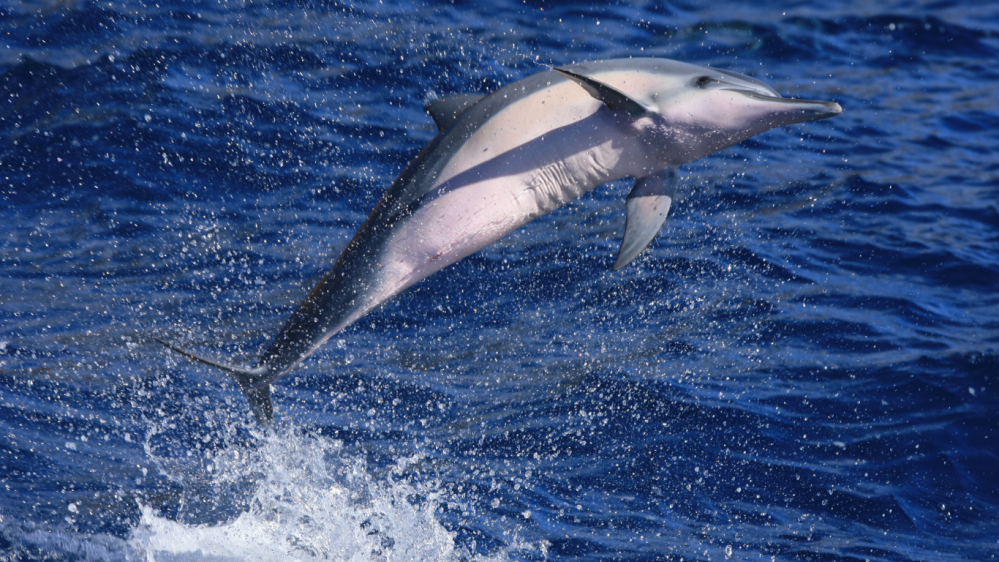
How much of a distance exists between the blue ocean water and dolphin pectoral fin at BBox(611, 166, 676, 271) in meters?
1.74

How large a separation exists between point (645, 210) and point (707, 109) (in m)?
0.51

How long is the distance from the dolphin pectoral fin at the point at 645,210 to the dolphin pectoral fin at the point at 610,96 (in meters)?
0.39

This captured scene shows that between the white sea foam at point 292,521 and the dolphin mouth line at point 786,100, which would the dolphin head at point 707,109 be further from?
the white sea foam at point 292,521

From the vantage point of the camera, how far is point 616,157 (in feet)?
13.1

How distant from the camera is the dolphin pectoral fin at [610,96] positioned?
11.4 feet

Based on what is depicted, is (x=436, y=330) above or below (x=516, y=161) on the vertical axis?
below

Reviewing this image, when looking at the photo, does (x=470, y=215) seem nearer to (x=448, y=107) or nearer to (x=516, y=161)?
(x=516, y=161)

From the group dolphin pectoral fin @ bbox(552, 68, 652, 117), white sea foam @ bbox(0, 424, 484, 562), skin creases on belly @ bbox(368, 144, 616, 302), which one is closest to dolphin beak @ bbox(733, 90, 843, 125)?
dolphin pectoral fin @ bbox(552, 68, 652, 117)

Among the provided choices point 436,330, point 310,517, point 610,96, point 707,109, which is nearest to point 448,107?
point 610,96

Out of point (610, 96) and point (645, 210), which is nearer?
point (610, 96)

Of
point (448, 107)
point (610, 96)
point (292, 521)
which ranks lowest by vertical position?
point (292, 521)

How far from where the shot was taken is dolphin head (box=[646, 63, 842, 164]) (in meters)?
3.93

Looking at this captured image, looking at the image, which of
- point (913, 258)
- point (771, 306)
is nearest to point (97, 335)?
point (771, 306)

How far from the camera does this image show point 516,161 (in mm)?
3891
